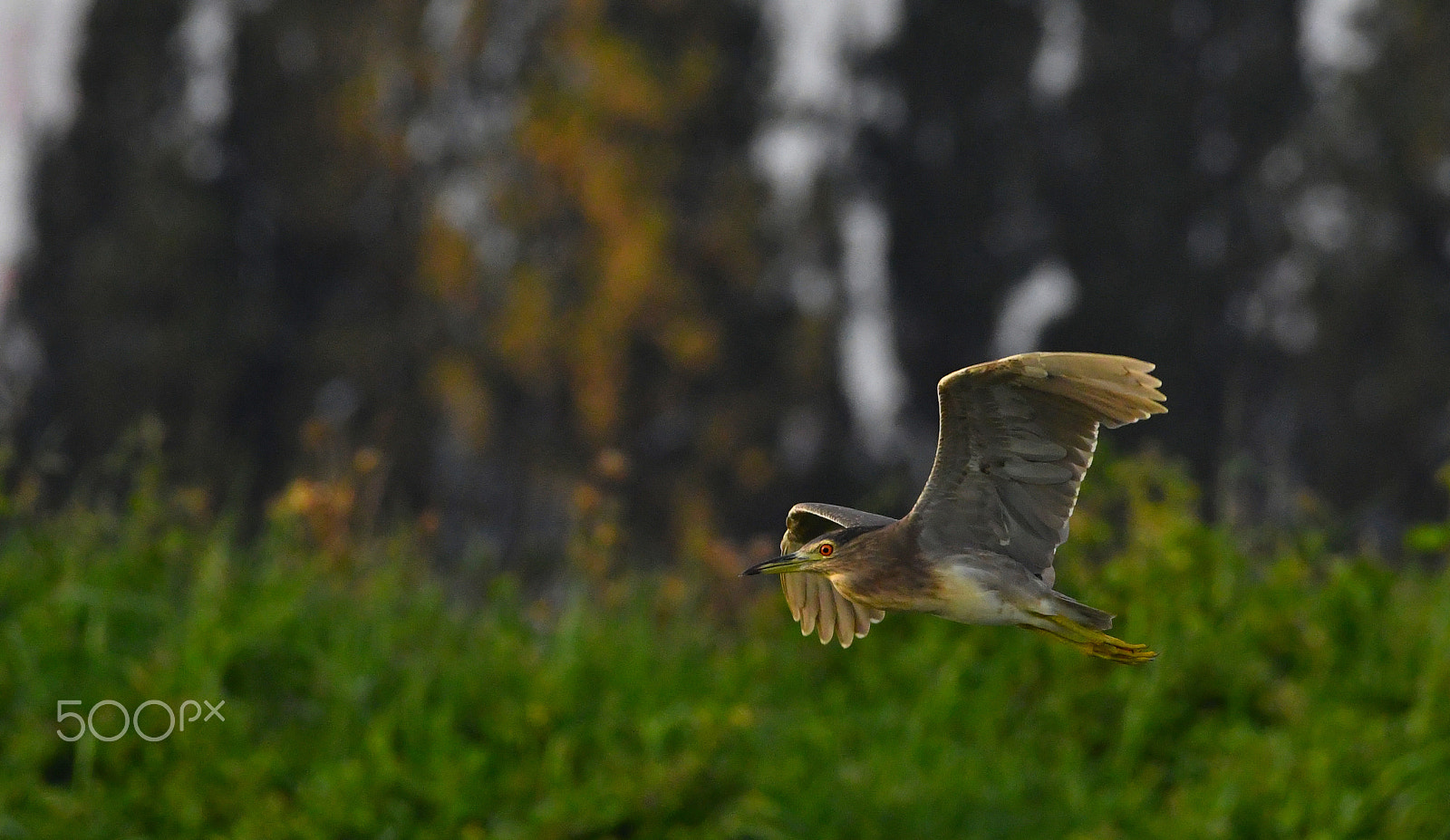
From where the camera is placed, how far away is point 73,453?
17.1 meters

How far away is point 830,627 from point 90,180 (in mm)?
19826

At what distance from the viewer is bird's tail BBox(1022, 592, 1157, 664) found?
1166mm

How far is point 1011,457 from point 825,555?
0.14 meters

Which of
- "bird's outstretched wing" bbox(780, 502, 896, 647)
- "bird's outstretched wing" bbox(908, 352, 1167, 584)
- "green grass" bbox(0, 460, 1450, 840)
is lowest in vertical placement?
"green grass" bbox(0, 460, 1450, 840)

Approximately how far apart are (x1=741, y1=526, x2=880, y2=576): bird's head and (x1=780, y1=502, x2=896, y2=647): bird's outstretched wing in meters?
0.02

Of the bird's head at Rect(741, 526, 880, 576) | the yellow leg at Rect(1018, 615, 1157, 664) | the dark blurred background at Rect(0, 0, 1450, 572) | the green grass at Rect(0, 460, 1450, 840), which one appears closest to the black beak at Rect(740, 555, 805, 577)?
the bird's head at Rect(741, 526, 880, 576)

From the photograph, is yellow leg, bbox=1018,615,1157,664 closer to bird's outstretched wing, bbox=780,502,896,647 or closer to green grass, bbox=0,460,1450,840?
bird's outstretched wing, bbox=780,502,896,647

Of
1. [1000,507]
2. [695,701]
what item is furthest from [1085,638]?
[695,701]

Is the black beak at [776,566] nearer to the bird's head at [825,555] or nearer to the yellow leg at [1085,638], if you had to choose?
the bird's head at [825,555]

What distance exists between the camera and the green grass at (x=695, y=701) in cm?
543

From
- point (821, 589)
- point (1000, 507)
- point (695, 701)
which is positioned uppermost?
point (1000, 507)

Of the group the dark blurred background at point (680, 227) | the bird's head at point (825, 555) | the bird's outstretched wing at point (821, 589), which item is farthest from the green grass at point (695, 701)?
the dark blurred background at point (680, 227)

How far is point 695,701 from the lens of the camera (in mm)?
6016

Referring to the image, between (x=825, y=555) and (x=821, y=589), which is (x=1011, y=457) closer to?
(x=825, y=555)
